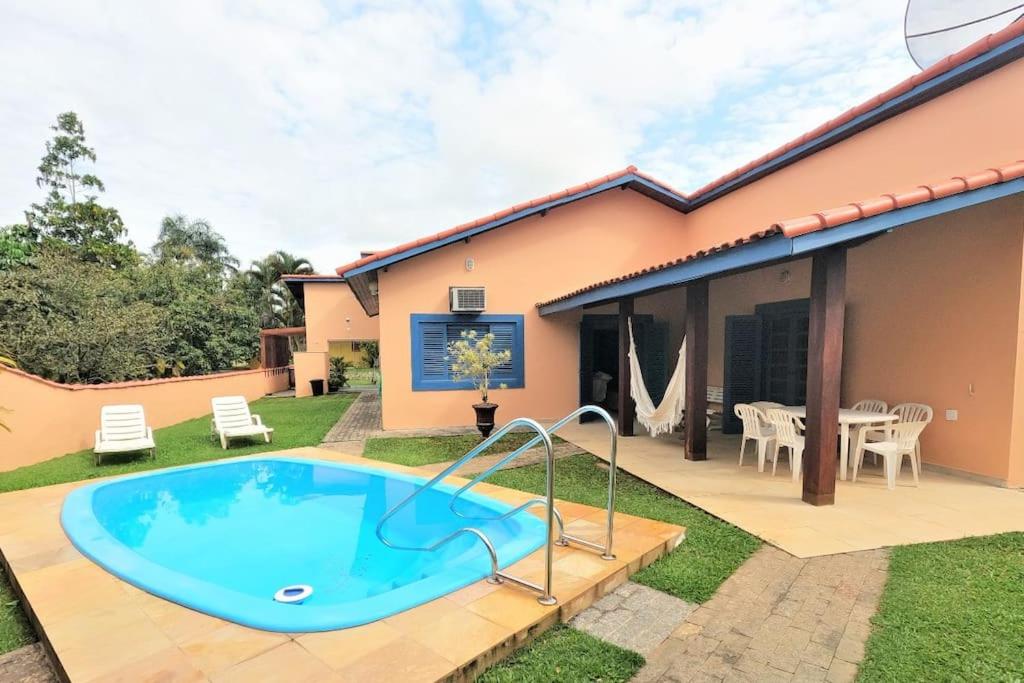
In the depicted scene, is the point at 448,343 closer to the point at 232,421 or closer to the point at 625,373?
the point at 625,373

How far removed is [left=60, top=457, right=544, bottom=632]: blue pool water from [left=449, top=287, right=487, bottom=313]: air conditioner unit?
15.4 ft

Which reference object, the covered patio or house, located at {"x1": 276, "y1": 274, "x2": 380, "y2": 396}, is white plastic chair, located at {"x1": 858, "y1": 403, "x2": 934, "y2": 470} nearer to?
the covered patio

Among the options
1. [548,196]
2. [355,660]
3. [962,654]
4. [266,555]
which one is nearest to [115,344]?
[266,555]

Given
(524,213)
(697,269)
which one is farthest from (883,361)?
(524,213)

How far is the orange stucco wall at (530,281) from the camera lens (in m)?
11.3

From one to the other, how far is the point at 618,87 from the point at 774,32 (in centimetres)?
327

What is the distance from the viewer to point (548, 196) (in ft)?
38.3

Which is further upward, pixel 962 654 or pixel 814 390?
pixel 814 390

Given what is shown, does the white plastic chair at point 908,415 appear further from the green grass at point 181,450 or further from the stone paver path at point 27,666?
the green grass at point 181,450

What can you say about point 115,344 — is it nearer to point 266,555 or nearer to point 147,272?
point 147,272

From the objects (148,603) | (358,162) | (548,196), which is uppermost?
(358,162)

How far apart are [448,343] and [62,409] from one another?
7.94 meters

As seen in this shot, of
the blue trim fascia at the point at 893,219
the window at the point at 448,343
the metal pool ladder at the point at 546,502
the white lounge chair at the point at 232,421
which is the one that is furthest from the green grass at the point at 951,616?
the white lounge chair at the point at 232,421

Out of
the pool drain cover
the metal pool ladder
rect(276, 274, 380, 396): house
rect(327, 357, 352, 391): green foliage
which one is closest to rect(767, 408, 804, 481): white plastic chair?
the metal pool ladder
